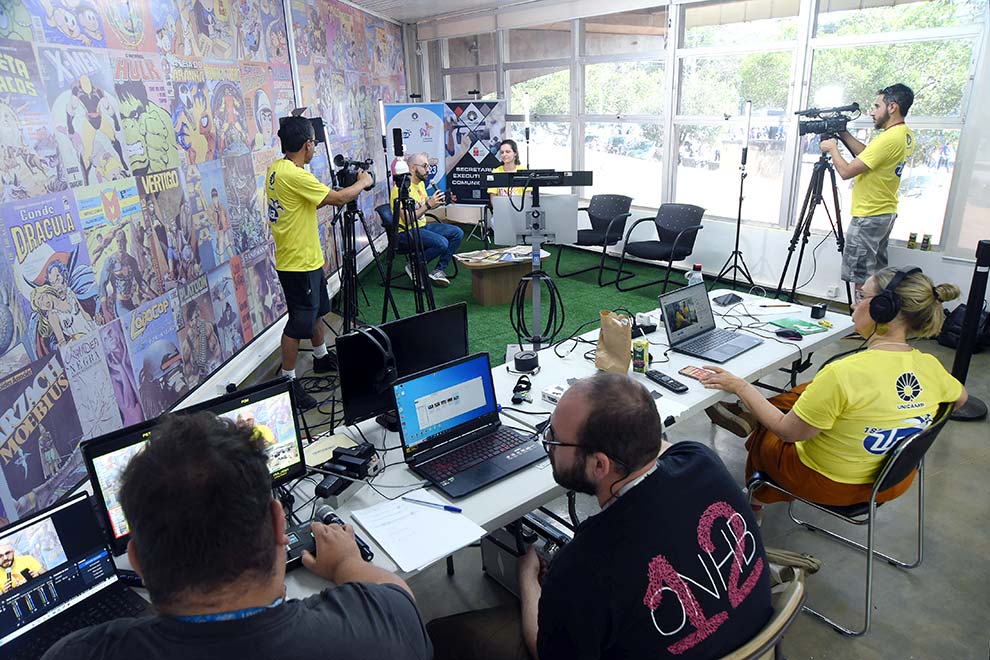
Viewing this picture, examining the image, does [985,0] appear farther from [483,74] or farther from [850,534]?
[483,74]

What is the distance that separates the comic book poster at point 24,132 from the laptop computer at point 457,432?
1.70 m

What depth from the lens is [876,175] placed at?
4.61m

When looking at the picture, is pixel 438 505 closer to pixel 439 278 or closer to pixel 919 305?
pixel 919 305

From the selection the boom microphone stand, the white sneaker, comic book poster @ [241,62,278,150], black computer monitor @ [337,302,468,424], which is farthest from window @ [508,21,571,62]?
black computer monitor @ [337,302,468,424]

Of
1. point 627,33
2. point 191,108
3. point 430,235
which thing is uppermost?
point 627,33

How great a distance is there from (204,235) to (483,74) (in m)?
5.70

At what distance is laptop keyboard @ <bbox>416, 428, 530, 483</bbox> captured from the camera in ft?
6.48

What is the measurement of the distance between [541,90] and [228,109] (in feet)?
15.1

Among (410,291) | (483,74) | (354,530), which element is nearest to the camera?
(354,530)

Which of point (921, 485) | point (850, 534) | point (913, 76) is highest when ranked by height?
point (913, 76)

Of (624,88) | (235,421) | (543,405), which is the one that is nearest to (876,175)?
(624,88)

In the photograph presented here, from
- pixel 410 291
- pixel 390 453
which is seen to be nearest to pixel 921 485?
pixel 390 453

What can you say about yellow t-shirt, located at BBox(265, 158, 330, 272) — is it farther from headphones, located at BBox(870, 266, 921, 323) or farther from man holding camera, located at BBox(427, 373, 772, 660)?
headphones, located at BBox(870, 266, 921, 323)

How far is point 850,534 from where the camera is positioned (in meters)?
2.73
